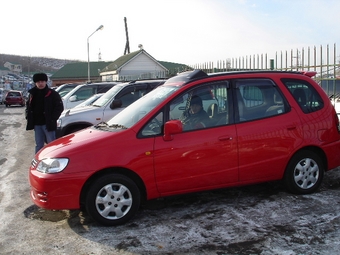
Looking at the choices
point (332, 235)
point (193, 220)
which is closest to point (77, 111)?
point (193, 220)

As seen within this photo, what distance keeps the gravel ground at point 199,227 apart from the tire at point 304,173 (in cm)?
15

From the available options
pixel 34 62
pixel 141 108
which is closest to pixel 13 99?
pixel 141 108

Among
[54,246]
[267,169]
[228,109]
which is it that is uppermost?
[228,109]

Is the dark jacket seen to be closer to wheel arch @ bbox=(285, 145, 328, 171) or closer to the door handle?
the door handle

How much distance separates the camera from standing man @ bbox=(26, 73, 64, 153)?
7141 mm

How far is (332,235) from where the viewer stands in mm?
4332

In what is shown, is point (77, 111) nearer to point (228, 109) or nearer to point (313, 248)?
point (228, 109)

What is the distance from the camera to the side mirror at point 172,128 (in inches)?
188

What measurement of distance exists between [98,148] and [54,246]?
119 centimetres

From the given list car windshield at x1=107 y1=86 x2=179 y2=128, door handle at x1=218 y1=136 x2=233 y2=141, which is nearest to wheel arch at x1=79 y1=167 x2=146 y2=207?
car windshield at x1=107 y1=86 x2=179 y2=128

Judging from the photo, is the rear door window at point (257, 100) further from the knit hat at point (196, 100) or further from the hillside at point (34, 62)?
the hillside at point (34, 62)

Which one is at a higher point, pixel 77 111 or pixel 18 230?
pixel 77 111

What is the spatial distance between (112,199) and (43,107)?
10.5ft

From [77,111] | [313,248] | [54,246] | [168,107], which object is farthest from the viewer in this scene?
[77,111]
